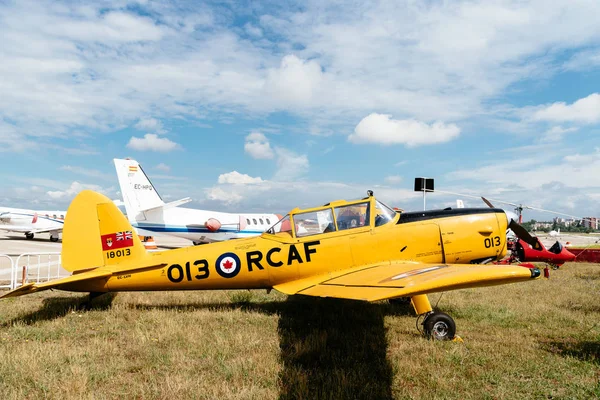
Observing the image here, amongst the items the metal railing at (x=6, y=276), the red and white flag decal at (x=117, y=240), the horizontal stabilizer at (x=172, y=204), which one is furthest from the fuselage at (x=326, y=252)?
the horizontal stabilizer at (x=172, y=204)

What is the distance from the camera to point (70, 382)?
14.0ft

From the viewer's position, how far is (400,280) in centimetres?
516

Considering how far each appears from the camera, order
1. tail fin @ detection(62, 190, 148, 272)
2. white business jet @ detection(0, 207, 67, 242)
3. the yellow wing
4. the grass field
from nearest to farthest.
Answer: the grass field → the yellow wing → tail fin @ detection(62, 190, 148, 272) → white business jet @ detection(0, 207, 67, 242)

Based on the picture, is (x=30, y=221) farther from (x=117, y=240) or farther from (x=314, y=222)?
(x=314, y=222)

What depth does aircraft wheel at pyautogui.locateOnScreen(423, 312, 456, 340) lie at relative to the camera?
598cm

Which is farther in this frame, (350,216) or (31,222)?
(31,222)

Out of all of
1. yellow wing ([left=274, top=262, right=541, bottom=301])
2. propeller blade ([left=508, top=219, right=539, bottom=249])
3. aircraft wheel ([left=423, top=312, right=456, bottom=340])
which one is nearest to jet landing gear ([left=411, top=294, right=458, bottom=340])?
aircraft wheel ([left=423, top=312, right=456, bottom=340])

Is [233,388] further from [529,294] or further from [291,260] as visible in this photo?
[529,294]

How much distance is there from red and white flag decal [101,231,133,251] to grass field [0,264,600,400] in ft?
4.01

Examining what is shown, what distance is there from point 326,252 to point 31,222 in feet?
128

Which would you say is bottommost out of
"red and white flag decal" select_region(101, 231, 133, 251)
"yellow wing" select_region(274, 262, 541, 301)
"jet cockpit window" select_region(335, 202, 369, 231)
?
"yellow wing" select_region(274, 262, 541, 301)

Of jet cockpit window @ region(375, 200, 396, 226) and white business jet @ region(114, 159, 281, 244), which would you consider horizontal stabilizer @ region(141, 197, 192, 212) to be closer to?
white business jet @ region(114, 159, 281, 244)

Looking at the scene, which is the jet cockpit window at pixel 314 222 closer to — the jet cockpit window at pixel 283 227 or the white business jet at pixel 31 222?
the jet cockpit window at pixel 283 227

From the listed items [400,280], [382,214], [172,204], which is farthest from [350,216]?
[172,204]
